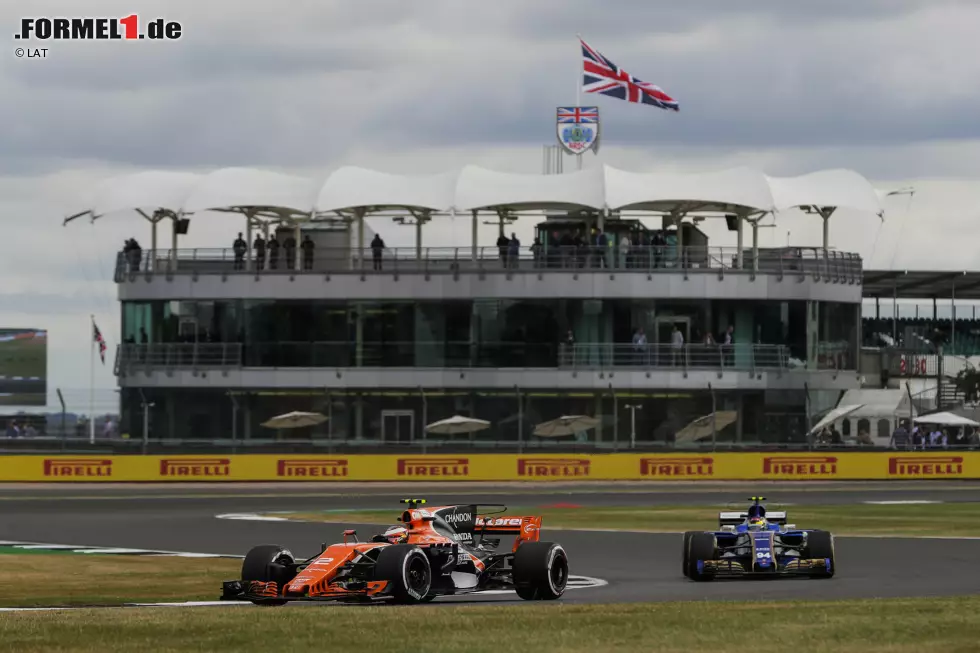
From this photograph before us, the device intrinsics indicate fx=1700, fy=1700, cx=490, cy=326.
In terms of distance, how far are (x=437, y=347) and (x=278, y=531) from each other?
104 ft

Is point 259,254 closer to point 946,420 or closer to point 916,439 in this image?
point 916,439

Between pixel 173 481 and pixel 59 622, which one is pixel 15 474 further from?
pixel 59 622

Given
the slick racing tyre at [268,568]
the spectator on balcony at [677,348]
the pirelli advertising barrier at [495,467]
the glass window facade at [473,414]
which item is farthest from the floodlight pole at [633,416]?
the slick racing tyre at [268,568]

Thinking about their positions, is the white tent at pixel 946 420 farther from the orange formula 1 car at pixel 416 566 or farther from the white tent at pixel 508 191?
the orange formula 1 car at pixel 416 566

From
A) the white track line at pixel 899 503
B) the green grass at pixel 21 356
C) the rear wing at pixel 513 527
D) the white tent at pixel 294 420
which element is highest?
the green grass at pixel 21 356

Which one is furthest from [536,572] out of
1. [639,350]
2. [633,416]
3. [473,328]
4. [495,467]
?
[473,328]

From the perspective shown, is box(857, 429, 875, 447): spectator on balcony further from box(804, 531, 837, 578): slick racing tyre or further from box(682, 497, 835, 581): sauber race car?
box(804, 531, 837, 578): slick racing tyre

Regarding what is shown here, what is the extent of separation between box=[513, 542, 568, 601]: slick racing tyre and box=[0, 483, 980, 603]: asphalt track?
0.43m

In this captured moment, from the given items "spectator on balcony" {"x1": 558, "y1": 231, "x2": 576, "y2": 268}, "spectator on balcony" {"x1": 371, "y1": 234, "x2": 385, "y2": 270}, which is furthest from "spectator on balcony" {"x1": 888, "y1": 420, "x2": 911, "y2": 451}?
"spectator on balcony" {"x1": 371, "y1": 234, "x2": 385, "y2": 270}

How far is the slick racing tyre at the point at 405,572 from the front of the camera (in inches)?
760

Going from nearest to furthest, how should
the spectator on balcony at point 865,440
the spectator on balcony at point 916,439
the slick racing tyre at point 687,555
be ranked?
the slick racing tyre at point 687,555, the spectator on balcony at point 916,439, the spectator on balcony at point 865,440

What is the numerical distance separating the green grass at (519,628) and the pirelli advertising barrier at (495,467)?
125ft

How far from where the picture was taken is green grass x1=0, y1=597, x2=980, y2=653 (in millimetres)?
15016

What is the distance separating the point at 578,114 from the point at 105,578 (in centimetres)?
5160
